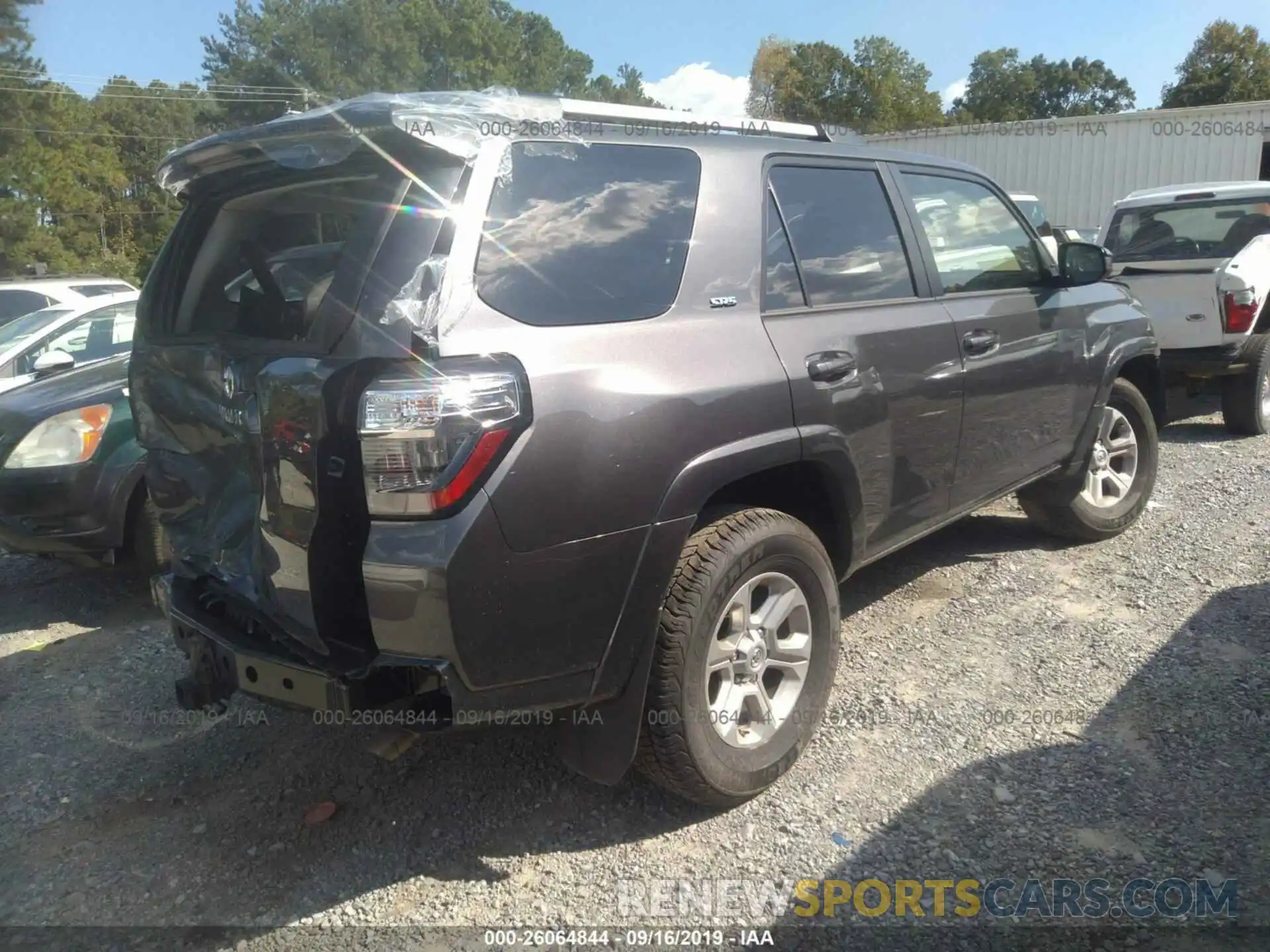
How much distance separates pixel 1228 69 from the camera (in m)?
46.1

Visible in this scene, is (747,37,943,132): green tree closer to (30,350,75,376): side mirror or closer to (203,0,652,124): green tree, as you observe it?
(203,0,652,124): green tree

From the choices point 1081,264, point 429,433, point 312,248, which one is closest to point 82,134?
point 312,248

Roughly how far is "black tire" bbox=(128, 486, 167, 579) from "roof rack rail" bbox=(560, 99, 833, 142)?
3110 mm

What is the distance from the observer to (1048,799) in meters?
2.89

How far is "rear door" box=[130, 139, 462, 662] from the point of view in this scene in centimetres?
231

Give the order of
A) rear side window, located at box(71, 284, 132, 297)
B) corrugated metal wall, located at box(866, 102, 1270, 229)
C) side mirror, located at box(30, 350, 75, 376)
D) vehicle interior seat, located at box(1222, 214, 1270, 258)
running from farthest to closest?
corrugated metal wall, located at box(866, 102, 1270, 229)
rear side window, located at box(71, 284, 132, 297)
vehicle interior seat, located at box(1222, 214, 1270, 258)
side mirror, located at box(30, 350, 75, 376)

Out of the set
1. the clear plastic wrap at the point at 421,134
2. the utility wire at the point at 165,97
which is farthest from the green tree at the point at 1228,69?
the clear plastic wrap at the point at 421,134

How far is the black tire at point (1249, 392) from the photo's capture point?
7078 millimetres

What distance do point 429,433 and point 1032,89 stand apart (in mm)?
64911

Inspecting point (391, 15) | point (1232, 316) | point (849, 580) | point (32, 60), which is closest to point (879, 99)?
point (391, 15)

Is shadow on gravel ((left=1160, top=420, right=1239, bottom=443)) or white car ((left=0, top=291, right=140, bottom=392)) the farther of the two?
shadow on gravel ((left=1160, top=420, right=1239, bottom=443))

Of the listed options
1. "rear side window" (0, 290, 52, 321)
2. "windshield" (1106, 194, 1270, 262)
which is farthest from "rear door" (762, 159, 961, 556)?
"rear side window" (0, 290, 52, 321)

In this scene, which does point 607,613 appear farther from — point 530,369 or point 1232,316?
point 1232,316

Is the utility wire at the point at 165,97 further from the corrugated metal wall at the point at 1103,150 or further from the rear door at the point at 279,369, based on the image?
the rear door at the point at 279,369
